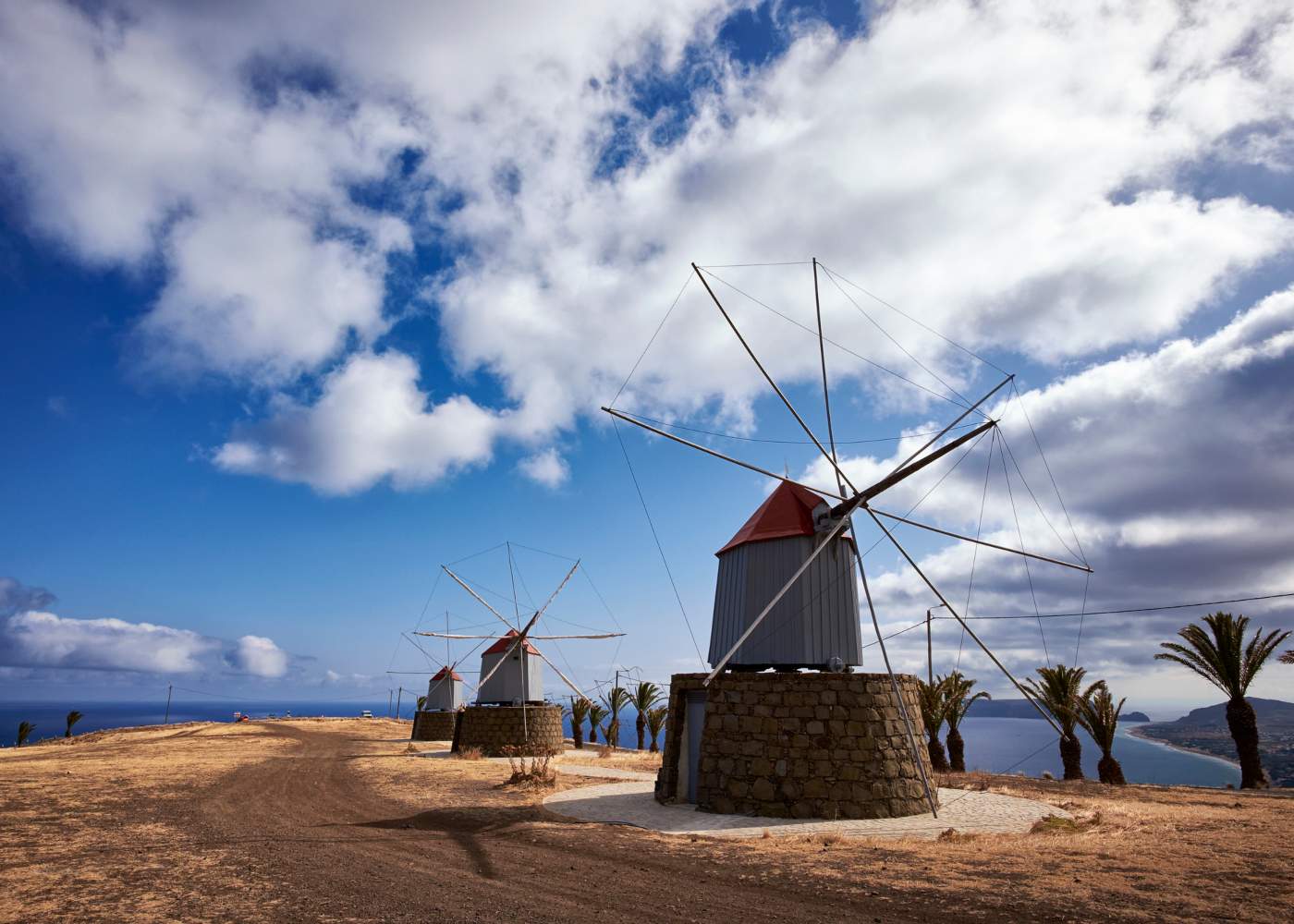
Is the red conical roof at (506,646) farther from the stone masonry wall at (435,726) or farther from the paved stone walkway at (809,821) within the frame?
the paved stone walkway at (809,821)

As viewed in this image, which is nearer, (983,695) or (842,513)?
(842,513)

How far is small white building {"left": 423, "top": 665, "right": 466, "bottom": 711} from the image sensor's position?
4519 cm

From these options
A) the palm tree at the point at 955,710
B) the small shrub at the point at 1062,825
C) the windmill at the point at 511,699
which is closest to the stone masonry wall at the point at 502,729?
the windmill at the point at 511,699

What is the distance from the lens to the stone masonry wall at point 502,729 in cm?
3456

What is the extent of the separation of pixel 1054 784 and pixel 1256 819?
8862mm

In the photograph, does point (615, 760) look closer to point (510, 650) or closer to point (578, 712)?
point (510, 650)

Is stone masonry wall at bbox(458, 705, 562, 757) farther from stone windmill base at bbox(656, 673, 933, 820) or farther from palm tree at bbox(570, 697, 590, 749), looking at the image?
stone windmill base at bbox(656, 673, 933, 820)

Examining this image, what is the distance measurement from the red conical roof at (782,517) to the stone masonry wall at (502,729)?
2029cm

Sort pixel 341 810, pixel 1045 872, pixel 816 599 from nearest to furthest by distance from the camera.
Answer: pixel 1045 872, pixel 341 810, pixel 816 599

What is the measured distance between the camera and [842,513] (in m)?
17.1

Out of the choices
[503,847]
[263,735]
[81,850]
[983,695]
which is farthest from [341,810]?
[263,735]

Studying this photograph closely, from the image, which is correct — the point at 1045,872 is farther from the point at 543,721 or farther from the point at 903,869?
the point at 543,721

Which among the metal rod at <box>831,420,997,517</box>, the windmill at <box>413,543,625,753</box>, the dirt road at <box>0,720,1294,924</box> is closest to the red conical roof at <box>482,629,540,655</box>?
the windmill at <box>413,543,625,753</box>

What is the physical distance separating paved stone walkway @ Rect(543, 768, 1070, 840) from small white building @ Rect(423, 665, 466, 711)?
97.2 ft
